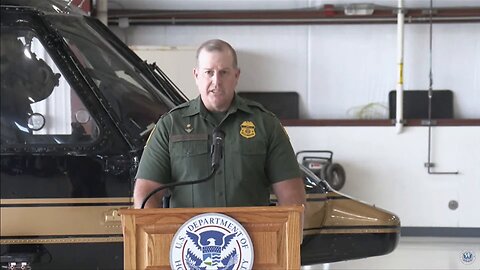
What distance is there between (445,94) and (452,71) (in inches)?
12.3

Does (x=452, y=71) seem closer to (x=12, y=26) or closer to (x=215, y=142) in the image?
(x=12, y=26)

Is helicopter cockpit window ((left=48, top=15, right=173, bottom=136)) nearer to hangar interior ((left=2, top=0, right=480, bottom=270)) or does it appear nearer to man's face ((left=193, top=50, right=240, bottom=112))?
man's face ((left=193, top=50, right=240, bottom=112))

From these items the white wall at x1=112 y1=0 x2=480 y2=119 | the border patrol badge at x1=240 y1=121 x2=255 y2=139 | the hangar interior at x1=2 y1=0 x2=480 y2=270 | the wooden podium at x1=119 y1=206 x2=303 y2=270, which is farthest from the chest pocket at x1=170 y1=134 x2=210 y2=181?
the white wall at x1=112 y1=0 x2=480 y2=119

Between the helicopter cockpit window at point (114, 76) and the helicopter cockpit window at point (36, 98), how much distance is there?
16cm

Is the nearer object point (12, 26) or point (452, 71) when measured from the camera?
point (12, 26)

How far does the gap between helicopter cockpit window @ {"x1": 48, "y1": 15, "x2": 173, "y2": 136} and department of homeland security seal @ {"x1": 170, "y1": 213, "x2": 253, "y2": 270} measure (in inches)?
70.8

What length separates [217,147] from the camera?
2742mm

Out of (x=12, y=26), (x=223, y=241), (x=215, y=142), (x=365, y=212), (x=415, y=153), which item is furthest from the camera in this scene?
(x=415, y=153)

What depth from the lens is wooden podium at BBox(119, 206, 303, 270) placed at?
2.40 meters

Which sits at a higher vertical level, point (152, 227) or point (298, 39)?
point (298, 39)

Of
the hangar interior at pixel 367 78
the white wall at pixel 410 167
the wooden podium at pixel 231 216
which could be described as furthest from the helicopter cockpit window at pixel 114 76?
the white wall at pixel 410 167

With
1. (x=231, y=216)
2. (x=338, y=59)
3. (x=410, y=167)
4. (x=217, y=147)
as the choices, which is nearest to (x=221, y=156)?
(x=217, y=147)

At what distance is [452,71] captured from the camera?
9.53 m

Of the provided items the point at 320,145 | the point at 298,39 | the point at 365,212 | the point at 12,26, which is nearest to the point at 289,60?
the point at 298,39
